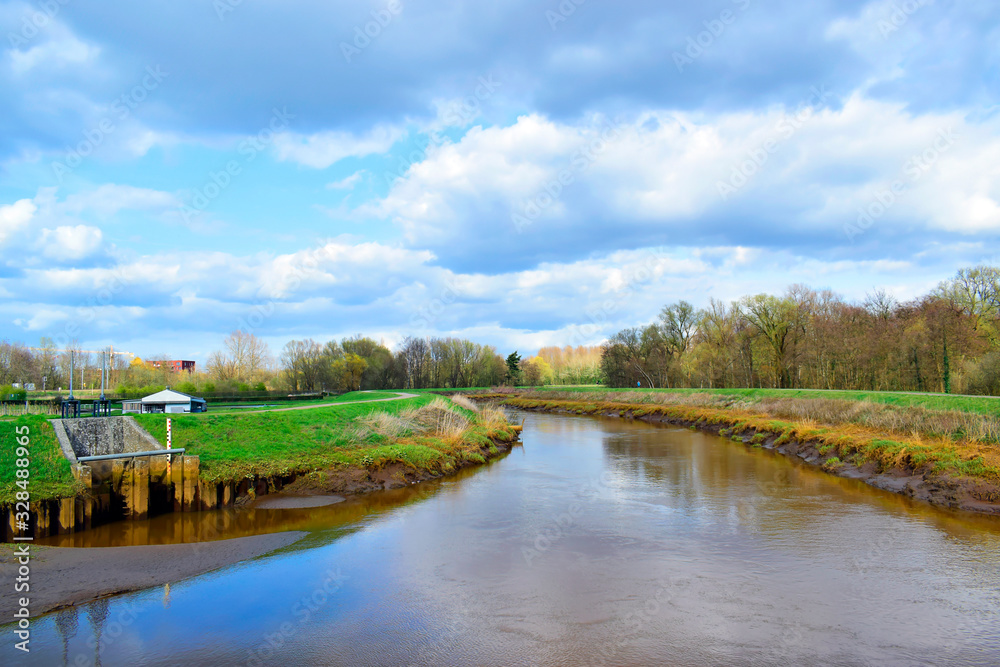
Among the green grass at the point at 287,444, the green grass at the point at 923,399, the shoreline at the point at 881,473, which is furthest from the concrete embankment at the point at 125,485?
the green grass at the point at 923,399

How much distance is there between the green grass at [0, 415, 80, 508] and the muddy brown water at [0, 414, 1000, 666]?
54.7 inches

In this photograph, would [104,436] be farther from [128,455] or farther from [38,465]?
[38,465]

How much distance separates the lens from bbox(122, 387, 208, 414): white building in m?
20.8

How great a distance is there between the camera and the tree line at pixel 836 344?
3762 centimetres

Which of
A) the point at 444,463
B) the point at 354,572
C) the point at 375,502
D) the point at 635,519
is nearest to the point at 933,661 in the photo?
the point at 635,519

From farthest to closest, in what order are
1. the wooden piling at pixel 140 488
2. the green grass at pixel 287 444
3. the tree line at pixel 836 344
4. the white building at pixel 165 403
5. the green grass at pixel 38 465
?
the tree line at pixel 836 344
the white building at pixel 165 403
the green grass at pixel 287 444
the wooden piling at pixel 140 488
the green grass at pixel 38 465

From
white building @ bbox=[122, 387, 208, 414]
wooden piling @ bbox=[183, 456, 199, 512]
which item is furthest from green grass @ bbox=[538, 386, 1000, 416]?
white building @ bbox=[122, 387, 208, 414]

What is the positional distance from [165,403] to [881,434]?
28.1 meters

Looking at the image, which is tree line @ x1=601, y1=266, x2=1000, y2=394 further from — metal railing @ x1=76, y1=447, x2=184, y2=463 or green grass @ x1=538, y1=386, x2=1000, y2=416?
metal railing @ x1=76, y1=447, x2=184, y2=463

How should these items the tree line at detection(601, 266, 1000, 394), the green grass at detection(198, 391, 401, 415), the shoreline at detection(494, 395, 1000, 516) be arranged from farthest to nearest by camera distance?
the tree line at detection(601, 266, 1000, 394)
the green grass at detection(198, 391, 401, 415)
the shoreline at detection(494, 395, 1000, 516)

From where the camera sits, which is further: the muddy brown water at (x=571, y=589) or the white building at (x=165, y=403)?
the white building at (x=165, y=403)

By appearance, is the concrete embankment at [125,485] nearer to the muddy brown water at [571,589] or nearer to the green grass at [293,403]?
the muddy brown water at [571,589]

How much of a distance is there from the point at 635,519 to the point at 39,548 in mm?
13564

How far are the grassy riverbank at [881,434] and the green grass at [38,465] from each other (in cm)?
2380
